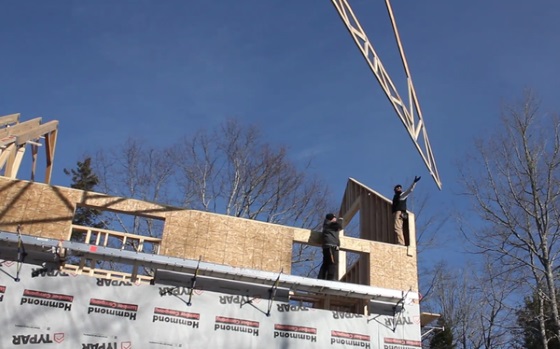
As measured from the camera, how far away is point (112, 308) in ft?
29.2

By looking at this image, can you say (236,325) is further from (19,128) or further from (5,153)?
(19,128)

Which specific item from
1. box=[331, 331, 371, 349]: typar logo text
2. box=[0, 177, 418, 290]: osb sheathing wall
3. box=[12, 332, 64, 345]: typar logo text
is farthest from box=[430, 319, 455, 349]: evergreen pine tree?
box=[12, 332, 64, 345]: typar logo text

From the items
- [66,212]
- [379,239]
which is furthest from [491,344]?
[66,212]

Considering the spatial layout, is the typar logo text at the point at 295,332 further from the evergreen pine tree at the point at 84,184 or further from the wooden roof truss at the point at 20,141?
the evergreen pine tree at the point at 84,184

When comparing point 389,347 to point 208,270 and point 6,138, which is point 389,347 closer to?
point 208,270

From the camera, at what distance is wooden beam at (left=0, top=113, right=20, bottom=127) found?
43.4ft

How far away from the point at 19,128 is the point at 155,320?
6.46 metres

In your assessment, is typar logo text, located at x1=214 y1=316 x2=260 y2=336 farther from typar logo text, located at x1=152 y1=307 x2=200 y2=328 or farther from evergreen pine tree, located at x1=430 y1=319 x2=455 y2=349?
evergreen pine tree, located at x1=430 y1=319 x2=455 y2=349

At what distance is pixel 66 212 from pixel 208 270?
2825 millimetres

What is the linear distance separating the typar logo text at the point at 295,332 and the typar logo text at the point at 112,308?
2463 millimetres

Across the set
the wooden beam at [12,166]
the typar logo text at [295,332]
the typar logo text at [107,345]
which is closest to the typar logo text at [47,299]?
the typar logo text at [107,345]

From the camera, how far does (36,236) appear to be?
945 centimetres

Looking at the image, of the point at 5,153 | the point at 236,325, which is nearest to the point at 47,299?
the point at 236,325

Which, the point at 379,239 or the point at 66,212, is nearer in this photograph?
the point at 66,212
